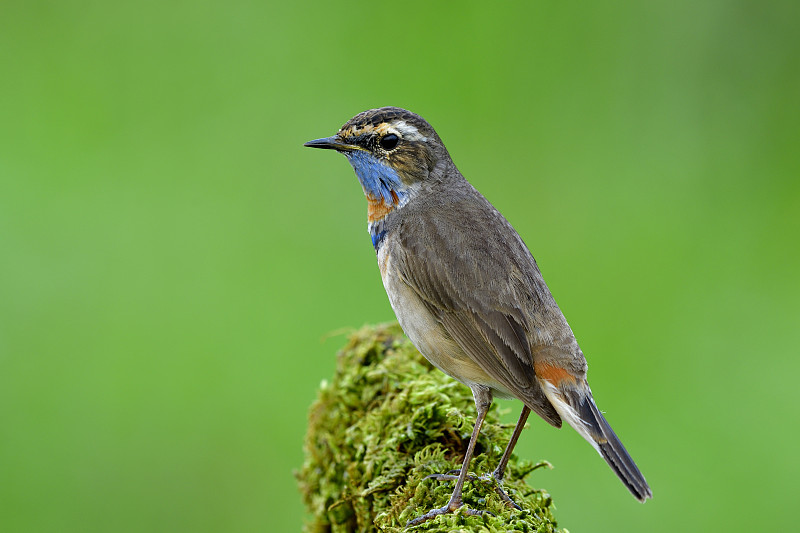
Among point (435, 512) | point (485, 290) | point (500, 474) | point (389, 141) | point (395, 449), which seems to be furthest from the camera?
point (389, 141)

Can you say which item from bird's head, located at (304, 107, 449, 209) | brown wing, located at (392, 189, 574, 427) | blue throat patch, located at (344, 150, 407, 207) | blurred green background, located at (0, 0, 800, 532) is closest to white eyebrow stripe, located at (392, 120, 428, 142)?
bird's head, located at (304, 107, 449, 209)

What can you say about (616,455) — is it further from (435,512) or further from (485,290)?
(485,290)

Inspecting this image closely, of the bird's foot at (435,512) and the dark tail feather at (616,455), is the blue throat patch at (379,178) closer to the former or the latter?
the dark tail feather at (616,455)

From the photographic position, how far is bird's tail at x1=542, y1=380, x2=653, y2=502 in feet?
12.5

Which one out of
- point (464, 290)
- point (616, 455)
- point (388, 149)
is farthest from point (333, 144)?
point (616, 455)

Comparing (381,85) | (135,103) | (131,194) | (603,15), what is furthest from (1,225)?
(603,15)

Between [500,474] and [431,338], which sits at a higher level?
[431,338]

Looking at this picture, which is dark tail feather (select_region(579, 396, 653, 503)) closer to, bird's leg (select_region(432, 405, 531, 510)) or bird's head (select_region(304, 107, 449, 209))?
bird's leg (select_region(432, 405, 531, 510))

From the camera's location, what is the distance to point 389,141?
516 centimetres

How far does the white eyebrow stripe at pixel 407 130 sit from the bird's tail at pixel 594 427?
1.74m

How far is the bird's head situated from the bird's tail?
1579 mm

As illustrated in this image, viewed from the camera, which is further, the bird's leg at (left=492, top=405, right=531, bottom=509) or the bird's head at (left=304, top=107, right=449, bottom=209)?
the bird's head at (left=304, top=107, right=449, bottom=209)

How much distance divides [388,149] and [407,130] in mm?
164

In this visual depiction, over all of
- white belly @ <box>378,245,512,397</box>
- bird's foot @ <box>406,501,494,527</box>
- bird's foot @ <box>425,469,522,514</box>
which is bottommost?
bird's foot @ <box>406,501,494,527</box>
